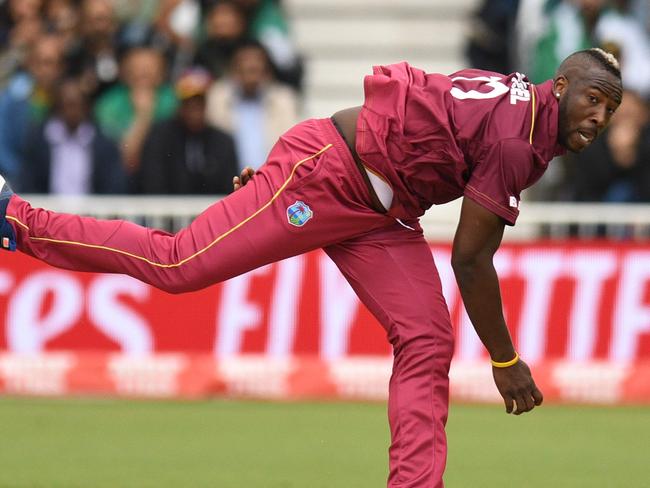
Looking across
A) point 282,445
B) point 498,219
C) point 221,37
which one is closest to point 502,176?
point 498,219

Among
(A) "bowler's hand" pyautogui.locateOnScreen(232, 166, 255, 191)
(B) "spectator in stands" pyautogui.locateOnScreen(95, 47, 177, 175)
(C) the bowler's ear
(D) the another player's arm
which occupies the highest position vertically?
(C) the bowler's ear

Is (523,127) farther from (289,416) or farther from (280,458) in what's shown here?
(289,416)

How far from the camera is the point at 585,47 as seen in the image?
1306 centimetres

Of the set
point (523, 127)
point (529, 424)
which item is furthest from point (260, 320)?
point (523, 127)

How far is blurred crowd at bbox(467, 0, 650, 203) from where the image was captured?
40.9 ft

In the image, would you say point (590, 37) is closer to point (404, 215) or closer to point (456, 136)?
point (404, 215)

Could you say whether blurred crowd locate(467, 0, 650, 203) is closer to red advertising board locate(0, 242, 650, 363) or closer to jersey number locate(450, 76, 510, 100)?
red advertising board locate(0, 242, 650, 363)

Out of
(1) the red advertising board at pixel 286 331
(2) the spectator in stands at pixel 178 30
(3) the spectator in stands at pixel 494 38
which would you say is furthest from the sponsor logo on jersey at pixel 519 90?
(3) the spectator in stands at pixel 494 38

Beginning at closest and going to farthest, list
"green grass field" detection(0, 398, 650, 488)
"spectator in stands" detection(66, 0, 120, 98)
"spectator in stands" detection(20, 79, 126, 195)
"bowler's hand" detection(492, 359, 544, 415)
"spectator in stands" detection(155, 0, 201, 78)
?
"bowler's hand" detection(492, 359, 544, 415), "green grass field" detection(0, 398, 650, 488), "spectator in stands" detection(20, 79, 126, 195), "spectator in stands" detection(66, 0, 120, 98), "spectator in stands" detection(155, 0, 201, 78)

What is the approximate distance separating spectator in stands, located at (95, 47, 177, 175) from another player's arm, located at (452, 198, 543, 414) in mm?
7577

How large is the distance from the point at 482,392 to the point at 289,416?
1.68m

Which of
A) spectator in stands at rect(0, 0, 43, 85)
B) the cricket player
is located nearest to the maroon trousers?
the cricket player

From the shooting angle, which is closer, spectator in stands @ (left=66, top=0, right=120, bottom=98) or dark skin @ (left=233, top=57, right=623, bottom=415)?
dark skin @ (left=233, top=57, right=623, bottom=415)

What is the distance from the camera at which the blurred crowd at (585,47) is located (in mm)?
12469
